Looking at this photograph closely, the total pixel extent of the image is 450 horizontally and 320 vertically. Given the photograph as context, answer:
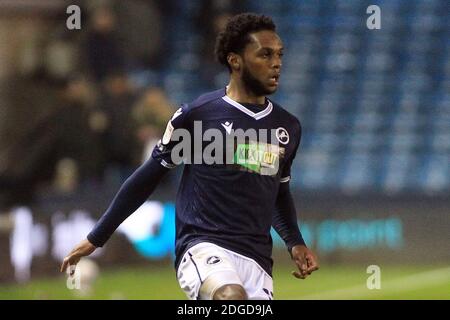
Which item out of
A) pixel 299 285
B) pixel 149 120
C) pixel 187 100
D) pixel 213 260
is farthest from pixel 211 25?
pixel 213 260

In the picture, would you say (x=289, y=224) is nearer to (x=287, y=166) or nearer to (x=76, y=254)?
(x=287, y=166)

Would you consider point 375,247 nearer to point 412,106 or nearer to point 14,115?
point 412,106

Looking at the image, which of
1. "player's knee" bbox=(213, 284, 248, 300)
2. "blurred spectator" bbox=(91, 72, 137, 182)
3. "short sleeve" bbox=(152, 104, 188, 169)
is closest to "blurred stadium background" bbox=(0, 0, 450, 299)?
"blurred spectator" bbox=(91, 72, 137, 182)

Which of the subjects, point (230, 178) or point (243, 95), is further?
point (243, 95)

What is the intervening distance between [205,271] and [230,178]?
0.52 meters

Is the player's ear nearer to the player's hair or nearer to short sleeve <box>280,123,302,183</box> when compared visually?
the player's hair

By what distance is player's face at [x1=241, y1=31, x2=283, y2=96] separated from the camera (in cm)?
654

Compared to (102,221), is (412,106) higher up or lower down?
higher up

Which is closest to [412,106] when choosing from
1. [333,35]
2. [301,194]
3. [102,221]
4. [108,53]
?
[333,35]

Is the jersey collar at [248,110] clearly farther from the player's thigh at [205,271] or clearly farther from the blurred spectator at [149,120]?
the blurred spectator at [149,120]

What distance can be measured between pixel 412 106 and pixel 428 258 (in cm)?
235

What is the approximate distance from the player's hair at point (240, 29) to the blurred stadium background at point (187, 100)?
4.79 meters

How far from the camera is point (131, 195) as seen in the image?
6684mm

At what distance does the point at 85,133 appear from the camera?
12664 millimetres
